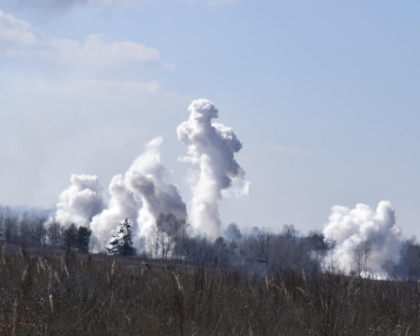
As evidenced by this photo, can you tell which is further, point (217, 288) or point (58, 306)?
point (217, 288)

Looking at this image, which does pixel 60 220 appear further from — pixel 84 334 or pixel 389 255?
pixel 84 334

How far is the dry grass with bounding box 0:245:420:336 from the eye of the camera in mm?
10539

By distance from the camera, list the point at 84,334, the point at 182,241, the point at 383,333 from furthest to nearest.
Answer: the point at 182,241 → the point at 383,333 → the point at 84,334

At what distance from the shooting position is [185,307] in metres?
12.4

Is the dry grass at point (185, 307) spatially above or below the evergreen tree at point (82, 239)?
below

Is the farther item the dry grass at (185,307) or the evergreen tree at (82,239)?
the evergreen tree at (82,239)

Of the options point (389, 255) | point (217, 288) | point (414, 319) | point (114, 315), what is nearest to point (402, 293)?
point (414, 319)

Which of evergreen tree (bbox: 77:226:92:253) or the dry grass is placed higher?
evergreen tree (bbox: 77:226:92:253)

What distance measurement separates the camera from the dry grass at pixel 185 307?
10539 millimetres

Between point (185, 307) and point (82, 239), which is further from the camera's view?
point (82, 239)

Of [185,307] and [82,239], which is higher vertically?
[82,239]

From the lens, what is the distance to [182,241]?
118 m

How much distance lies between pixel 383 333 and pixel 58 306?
21.2ft

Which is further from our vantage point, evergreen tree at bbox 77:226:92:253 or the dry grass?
evergreen tree at bbox 77:226:92:253
